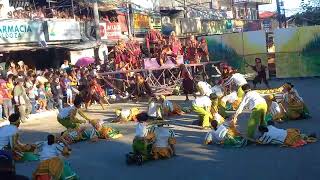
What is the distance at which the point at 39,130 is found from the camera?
1628 cm

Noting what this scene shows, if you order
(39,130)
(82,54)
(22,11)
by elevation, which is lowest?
(39,130)

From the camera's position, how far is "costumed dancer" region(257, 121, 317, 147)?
10.4 m

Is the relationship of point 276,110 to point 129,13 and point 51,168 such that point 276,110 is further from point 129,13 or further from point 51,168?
point 129,13

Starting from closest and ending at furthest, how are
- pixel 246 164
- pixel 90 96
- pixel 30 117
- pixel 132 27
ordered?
pixel 246 164 < pixel 30 117 < pixel 90 96 < pixel 132 27

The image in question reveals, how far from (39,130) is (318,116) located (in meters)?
8.20

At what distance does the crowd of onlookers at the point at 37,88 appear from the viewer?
711 inches

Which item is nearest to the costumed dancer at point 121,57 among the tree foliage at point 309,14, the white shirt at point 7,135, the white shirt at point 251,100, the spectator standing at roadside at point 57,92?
the spectator standing at roadside at point 57,92

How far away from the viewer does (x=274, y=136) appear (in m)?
10.6

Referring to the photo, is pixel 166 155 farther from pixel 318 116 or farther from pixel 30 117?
pixel 30 117

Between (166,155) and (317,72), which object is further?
(317,72)

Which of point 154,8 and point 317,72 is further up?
point 154,8

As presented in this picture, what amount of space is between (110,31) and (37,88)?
10.3 metres

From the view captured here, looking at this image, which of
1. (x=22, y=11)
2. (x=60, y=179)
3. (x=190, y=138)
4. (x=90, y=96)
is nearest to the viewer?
(x=60, y=179)

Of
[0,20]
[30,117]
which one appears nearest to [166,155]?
[30,117]
